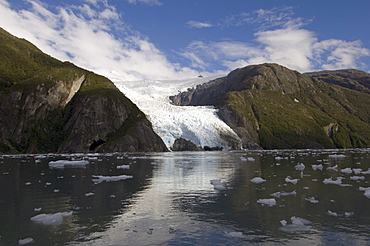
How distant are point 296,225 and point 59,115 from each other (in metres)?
106

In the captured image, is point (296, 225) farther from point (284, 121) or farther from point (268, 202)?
point (284, 121)

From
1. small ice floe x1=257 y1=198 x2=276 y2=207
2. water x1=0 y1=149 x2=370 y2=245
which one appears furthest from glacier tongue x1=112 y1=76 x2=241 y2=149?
small ice floe x1=257 y1=198 x2=276 y2=207

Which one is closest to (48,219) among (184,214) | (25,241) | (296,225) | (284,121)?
(25,241)

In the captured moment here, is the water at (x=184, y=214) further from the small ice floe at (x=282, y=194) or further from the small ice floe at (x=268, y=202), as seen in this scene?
the small ice floe at (x=268, y=202)

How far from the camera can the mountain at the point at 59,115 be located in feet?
311

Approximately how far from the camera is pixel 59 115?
107m

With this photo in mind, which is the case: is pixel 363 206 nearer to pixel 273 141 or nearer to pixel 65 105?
pixel 65 105

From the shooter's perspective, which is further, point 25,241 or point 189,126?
point 189,126

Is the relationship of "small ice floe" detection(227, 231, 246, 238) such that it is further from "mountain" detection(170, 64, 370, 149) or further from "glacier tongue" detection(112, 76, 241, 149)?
"mountain" detection(170, 64, 370, 149)

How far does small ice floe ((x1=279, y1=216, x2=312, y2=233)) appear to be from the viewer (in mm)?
11375

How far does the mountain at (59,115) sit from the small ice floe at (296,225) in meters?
84.7

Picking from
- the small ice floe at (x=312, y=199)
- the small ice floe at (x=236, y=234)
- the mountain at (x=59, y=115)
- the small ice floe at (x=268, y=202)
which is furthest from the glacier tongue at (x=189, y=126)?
the small ice floe at (x=236, y=234)

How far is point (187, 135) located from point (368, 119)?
13701 cm

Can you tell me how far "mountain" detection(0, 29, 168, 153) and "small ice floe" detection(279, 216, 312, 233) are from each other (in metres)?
84.7
